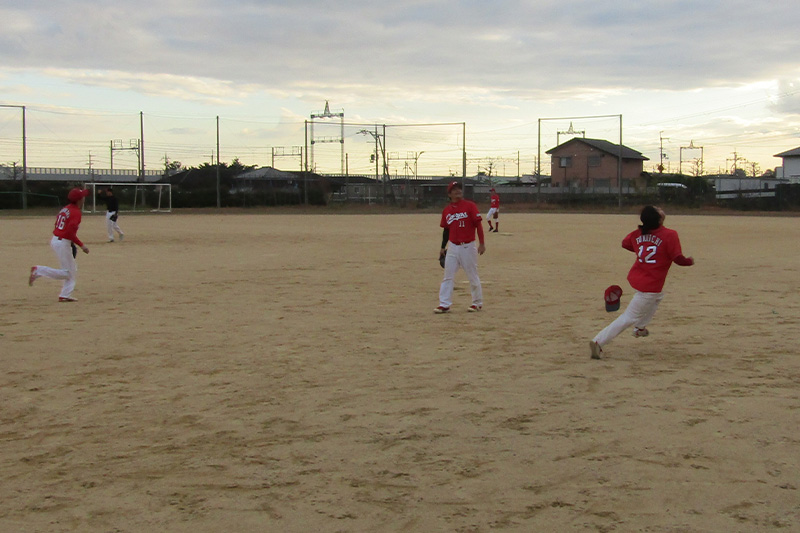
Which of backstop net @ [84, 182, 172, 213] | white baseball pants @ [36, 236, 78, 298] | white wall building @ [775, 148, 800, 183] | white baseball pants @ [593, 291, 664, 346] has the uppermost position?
white wall building @ [775, 148, 800, 183]

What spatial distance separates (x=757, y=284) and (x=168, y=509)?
36.8 ft

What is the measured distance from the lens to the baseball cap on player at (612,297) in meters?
7.55

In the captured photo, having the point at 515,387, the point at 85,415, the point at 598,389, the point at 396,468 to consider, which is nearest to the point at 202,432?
the point at 85,415

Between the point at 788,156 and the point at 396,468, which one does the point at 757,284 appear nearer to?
the point at 396,468

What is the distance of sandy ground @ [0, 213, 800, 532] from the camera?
13.1 feet

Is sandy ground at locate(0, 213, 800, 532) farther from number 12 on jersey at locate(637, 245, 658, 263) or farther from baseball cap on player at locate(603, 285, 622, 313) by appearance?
number 12 on jersey at locate(637, 245, 658, 263)

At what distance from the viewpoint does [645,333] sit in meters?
7.97

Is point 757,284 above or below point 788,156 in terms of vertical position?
below

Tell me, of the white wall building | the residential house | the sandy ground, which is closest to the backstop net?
the residential house

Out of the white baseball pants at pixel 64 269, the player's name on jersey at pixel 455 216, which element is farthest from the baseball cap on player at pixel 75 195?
the player's name on jersey at pixel 455 216

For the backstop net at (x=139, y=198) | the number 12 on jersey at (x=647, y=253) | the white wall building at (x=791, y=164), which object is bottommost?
the number 12 on jersey at (x=647, y=253)

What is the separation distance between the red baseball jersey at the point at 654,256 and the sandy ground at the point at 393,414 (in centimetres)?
72

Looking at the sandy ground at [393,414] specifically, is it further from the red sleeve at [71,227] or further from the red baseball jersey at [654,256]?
the red sleeve at [71,227]

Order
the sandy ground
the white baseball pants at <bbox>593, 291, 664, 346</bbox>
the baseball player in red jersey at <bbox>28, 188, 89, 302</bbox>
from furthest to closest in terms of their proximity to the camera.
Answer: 1. the baseball player in red jersey at <bbox>28, 188, 89, 302</bbox>
2. the white baseball pants at <bbox>593, 291, 664, 346</bbox>
3. the sandy ground
